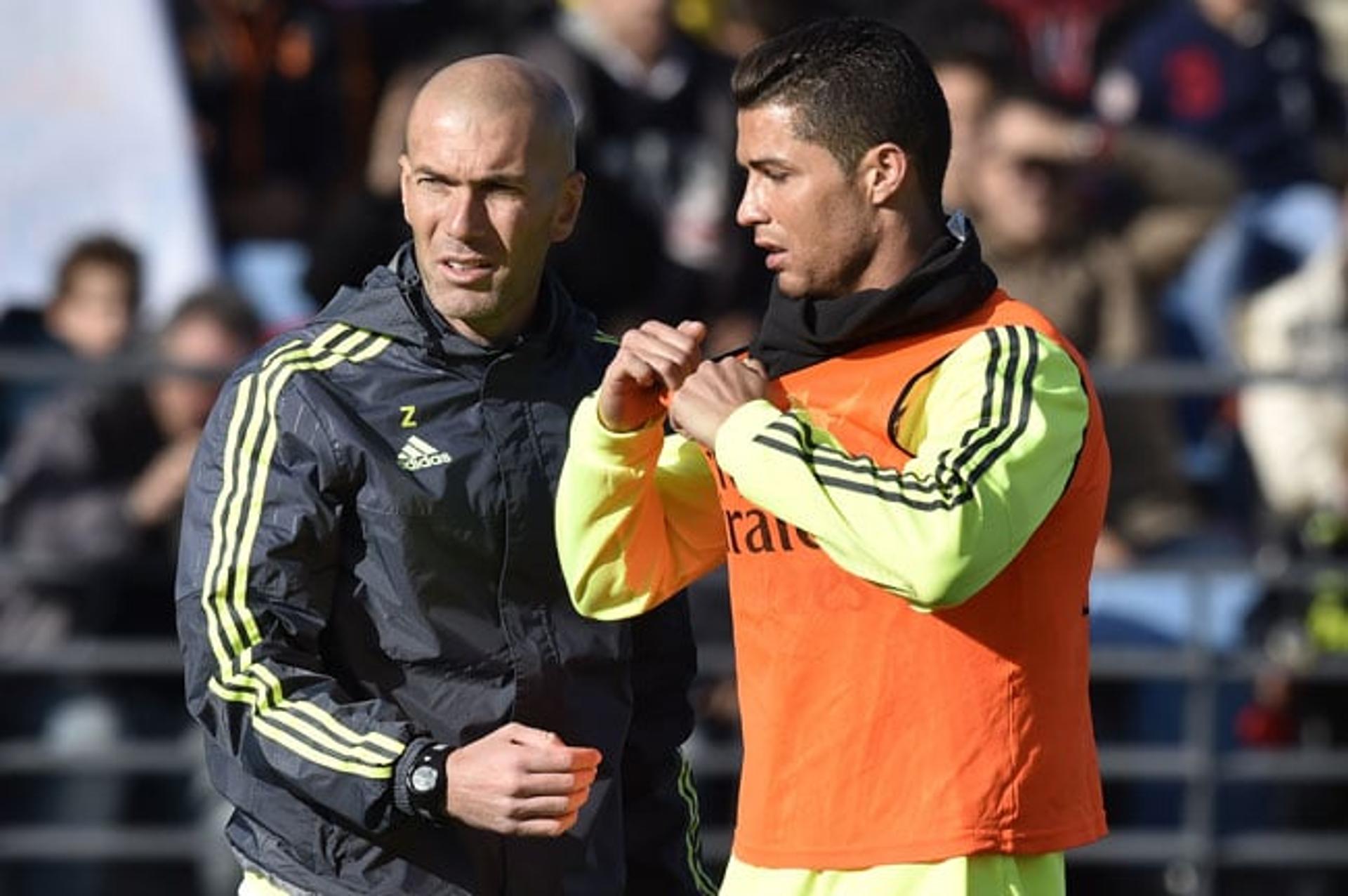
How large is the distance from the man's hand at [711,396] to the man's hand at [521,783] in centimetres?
54

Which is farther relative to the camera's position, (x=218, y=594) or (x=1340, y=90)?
(x=1340, y=90)

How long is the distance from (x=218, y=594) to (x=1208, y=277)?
228 inches

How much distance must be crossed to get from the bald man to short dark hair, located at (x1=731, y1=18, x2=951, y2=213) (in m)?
0.58

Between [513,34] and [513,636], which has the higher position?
[513,34]

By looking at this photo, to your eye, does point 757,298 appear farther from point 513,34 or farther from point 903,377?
point 903,377

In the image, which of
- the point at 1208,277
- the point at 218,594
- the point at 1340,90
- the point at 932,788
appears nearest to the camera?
the point at 932,788

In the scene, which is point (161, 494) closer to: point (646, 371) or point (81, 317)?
point (81, 317)

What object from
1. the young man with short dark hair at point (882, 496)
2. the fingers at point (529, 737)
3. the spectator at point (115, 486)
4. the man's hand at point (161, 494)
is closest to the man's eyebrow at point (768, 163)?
the young man with short dark hair at point (882, 496)

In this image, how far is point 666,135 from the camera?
9.20 meters

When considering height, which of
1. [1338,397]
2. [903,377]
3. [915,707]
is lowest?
[1338,397]

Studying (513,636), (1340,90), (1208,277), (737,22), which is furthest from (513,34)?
(513,636)

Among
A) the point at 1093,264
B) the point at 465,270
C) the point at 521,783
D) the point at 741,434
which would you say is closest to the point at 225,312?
the point at 1093,264

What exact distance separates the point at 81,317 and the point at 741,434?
5.20 m

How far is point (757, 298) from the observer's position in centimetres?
903
